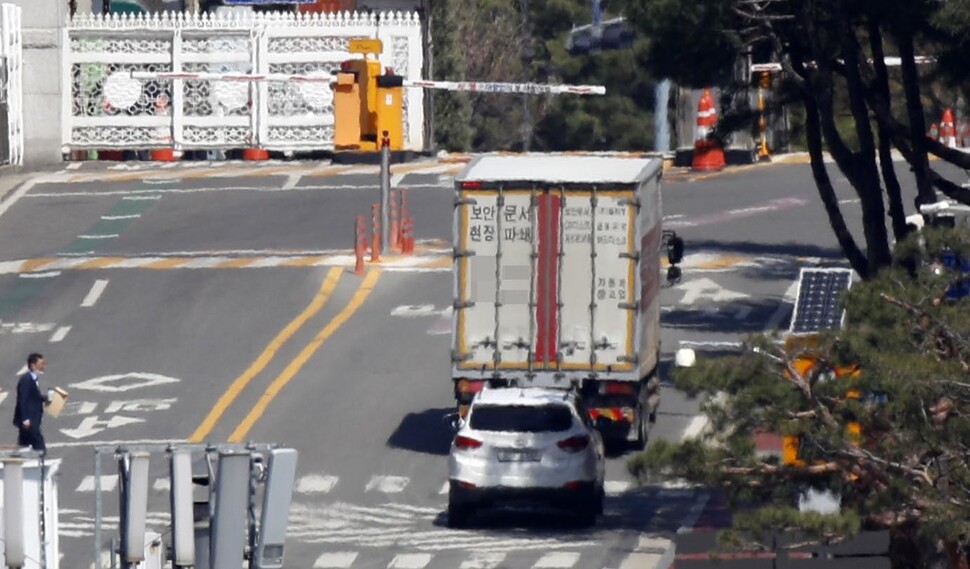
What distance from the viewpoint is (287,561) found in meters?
22.5

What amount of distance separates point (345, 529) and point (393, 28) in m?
23.2

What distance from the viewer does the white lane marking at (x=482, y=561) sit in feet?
73.4

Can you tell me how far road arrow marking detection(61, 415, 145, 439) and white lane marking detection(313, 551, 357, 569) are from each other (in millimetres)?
5998

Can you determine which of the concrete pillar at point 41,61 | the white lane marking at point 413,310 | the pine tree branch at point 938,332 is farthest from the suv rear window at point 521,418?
the concrete pillar at point 41,61

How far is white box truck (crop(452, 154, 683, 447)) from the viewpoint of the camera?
26.6 metres

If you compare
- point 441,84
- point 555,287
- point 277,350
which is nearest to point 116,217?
point 277,350

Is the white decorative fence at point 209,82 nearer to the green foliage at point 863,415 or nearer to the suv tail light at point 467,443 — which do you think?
the suv tail light at point 467,443

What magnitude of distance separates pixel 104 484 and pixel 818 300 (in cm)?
849

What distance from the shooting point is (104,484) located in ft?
84.3

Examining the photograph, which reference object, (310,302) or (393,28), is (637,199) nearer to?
(310,302)

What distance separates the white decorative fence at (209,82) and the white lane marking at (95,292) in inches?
460

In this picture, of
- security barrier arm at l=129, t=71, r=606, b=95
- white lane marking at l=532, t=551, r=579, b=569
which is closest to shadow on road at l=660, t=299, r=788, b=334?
security barrier arm at l=129, t=71, r=606, b=95

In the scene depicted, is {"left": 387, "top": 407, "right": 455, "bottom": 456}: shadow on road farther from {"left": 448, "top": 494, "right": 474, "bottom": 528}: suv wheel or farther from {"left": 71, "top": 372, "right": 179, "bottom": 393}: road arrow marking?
{"left": 71, "top": 372, "right": 179, "bottom": 393}: road arrow marking

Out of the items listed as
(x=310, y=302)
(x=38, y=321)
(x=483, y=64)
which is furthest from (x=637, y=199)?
(x=483, y=64)
